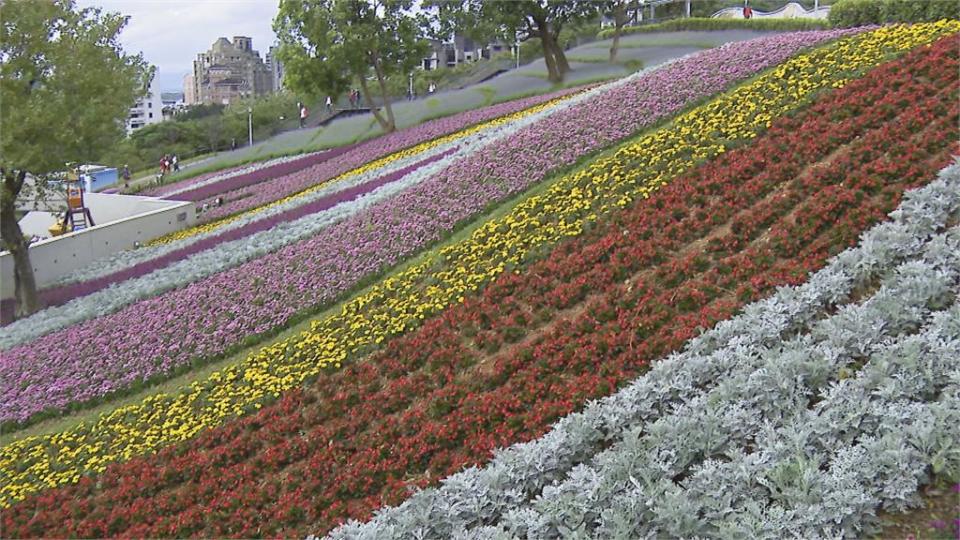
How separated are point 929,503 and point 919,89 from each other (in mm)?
8125

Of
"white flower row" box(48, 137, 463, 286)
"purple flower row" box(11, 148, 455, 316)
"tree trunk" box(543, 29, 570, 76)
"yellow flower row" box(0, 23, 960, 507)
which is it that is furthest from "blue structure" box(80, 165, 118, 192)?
"yellow flower row" box(0, 23, 960, 507)

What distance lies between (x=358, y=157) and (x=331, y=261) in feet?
46.5

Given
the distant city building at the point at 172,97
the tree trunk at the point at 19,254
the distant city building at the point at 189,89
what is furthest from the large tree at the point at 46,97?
the distant city building at the point at 172,97

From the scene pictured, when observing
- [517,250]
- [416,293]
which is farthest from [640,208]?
[416,293]

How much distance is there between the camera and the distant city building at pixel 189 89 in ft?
331

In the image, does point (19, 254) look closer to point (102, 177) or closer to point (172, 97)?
point (102, 177)

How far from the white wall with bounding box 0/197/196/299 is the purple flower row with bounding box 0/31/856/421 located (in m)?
5.85

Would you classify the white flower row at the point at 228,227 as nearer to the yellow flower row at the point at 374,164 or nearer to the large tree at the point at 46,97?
the yellow flower row at the point at 374,164

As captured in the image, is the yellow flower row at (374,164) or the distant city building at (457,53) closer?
the yellow flower row at (374,164)

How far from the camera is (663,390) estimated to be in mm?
6191

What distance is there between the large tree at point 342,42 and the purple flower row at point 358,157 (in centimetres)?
348

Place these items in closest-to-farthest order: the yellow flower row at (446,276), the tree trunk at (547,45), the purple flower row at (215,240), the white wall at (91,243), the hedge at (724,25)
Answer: the yellow flower row at (446,276)
the purple flower row at (215,240)
the white wall at (91,243)
the hedge at (724,25)
the tree trunk at (547,45)

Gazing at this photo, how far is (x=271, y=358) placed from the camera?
10531mm

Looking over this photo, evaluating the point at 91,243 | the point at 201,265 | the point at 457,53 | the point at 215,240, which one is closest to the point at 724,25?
the point at 215,240
